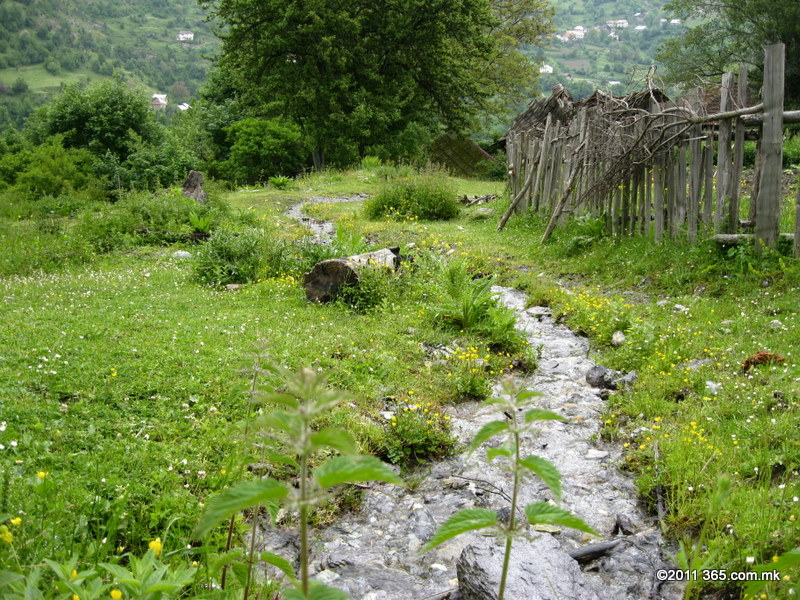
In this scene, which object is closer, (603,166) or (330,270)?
(330,270)

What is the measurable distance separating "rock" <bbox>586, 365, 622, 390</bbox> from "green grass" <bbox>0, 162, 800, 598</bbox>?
0.23 meters

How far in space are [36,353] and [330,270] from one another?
11.9 feet

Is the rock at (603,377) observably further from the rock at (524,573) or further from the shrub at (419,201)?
the shrub at (419,201)

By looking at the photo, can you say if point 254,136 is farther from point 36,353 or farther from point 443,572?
point 443,572

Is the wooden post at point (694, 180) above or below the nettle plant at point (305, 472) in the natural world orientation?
above

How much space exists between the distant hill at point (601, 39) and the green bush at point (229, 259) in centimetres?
8519

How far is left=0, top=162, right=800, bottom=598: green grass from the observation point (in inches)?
114

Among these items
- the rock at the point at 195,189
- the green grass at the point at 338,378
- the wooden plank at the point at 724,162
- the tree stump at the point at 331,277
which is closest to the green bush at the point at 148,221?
the rock at the point at 195,189

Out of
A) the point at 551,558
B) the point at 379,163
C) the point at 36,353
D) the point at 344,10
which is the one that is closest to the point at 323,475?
the point at 551,558

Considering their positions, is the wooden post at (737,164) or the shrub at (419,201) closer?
the wooden post at (737,164)

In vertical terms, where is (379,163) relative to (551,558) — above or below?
above

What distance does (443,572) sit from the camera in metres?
3.08

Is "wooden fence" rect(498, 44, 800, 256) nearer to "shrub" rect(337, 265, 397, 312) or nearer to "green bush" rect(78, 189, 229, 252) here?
"shrub" rect(337, 265, 397, 312)

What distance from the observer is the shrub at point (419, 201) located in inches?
587
